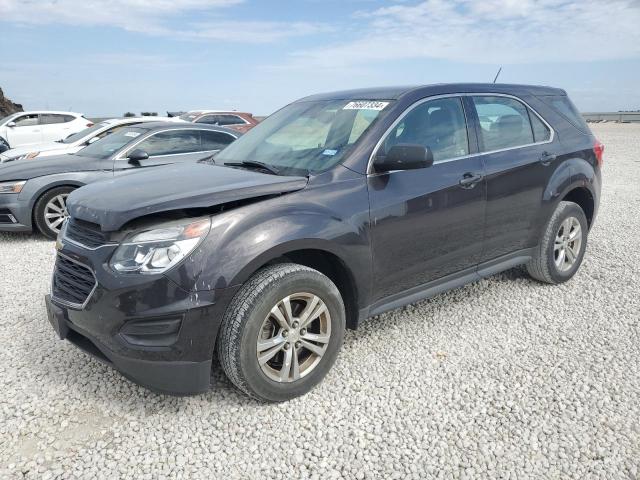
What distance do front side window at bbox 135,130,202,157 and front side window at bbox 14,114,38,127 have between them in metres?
11.7

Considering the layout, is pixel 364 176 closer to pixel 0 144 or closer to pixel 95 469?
pixel 95 469

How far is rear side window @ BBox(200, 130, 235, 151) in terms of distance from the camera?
790 cm

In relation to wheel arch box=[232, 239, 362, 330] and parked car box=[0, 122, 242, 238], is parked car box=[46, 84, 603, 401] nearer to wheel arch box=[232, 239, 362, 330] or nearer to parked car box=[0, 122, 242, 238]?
wheel arch box=[232, 239, 362, 330]

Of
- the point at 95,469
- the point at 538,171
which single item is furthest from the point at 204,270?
the point at 538,171

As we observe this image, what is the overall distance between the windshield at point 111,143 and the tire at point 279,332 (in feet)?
17.6

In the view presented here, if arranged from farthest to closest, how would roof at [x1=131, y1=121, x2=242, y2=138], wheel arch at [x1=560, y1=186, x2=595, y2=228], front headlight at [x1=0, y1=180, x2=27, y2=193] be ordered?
roof at [x1=131, y1=121, x2=242, y2=138], front headlight at [x1=0, y1=180, x2=27, y2=193], wheel arch at [x1=560, y1=186, x2=595, y2=228]

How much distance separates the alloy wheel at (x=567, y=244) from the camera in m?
4.71

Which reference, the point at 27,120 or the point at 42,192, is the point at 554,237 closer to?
the point at 42,192

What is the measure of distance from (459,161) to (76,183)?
206 inches

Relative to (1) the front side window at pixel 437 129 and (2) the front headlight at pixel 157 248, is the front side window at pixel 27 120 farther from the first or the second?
(2) the front headlight at pixel 157 248

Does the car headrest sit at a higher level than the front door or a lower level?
higher

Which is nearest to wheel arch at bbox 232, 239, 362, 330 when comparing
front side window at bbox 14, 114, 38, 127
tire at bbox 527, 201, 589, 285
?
tire at bbox 527, 201, 589, 285

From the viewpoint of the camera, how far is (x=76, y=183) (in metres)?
6.92

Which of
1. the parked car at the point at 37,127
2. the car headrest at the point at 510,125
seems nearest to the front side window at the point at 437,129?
the car headrest at the point at 510,125
